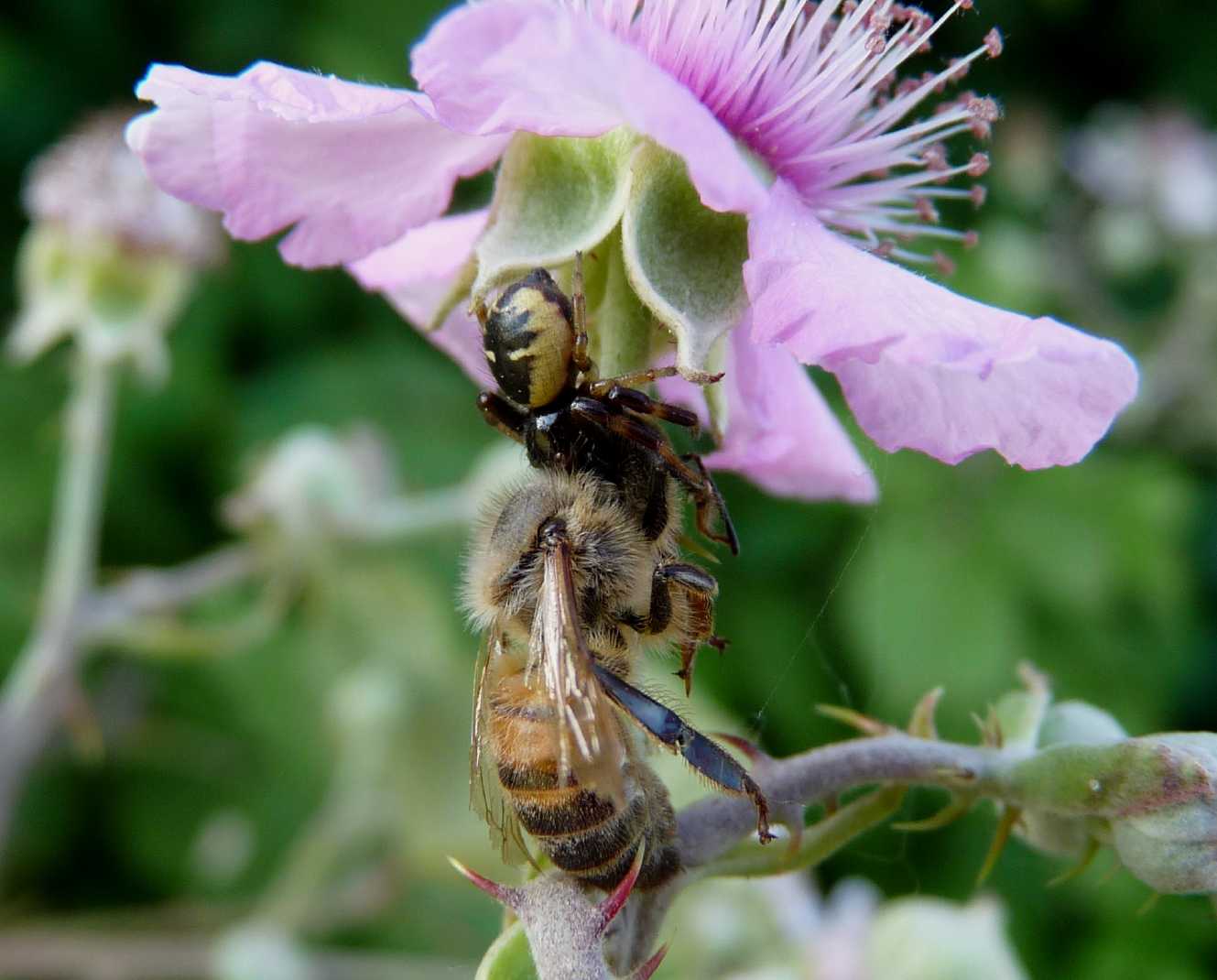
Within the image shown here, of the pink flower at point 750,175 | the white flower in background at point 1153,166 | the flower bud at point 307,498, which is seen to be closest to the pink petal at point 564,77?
the pink flower at point 750,175

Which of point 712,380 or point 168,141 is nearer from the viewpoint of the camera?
point 712,380

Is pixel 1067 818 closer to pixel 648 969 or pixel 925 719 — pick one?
pixel 925 719

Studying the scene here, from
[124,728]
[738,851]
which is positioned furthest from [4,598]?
[738,851]

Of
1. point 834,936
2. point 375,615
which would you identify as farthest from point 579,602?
point 375,615

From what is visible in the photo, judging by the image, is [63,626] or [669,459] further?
[63,626]

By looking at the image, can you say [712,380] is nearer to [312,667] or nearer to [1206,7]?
[312,667]
